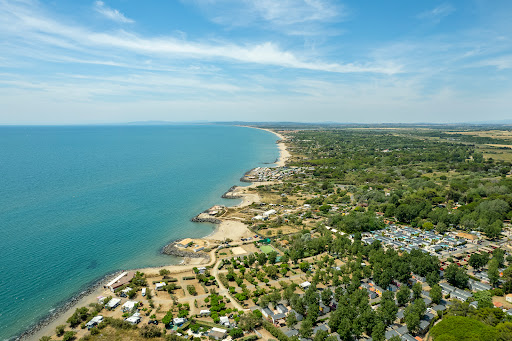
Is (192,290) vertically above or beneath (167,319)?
beneath

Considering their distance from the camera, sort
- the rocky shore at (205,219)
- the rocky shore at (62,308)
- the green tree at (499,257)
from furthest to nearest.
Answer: the rocky shore at (205,219)
the green tree at (499,257)
the rocky shore at (62,308)

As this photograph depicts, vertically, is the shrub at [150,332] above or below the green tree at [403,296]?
below

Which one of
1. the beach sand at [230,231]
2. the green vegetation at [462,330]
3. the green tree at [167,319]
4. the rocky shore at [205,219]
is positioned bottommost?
the beach sand at [230,231]

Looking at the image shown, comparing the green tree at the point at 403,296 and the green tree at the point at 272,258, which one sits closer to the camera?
the green tree at the point at 403,296

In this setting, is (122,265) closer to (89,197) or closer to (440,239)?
(89,197)

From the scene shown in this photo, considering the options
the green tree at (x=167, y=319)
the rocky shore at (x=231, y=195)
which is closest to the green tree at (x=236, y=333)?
the green tree at (x=167, y=319)

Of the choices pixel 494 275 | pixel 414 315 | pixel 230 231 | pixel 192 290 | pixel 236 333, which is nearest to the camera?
pixel 236 333

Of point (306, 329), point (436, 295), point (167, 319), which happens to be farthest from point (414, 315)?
point (167, 319)

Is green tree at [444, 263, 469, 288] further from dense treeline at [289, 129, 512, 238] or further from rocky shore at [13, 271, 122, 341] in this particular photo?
rocky shore at [13, 271, 122, 341]

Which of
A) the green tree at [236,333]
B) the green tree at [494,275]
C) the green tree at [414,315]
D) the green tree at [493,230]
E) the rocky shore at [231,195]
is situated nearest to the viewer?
the green tree at [414,315]

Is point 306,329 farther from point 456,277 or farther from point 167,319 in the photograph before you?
point 456,277

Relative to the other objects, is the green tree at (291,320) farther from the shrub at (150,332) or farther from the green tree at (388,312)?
the shrub at (150,332)
